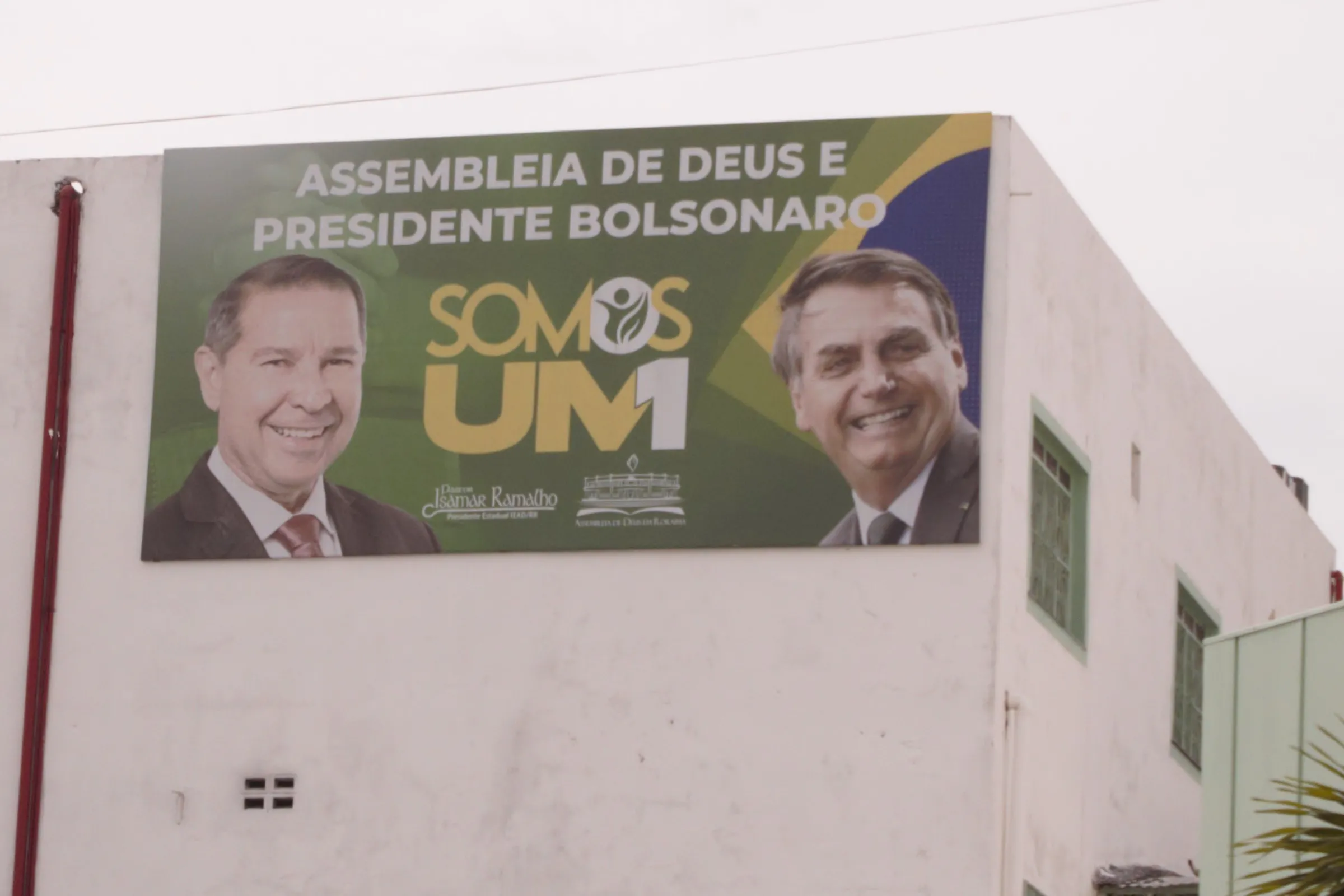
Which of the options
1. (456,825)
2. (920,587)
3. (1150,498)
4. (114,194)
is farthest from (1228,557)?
(114,194)

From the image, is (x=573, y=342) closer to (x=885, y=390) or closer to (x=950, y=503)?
(x=885, y=390)

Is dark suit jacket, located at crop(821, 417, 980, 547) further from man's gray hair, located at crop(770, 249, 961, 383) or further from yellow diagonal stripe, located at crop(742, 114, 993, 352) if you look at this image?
yellow diagonal stripe, located at crop(742, 114, 993, 352)

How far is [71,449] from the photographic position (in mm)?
23078

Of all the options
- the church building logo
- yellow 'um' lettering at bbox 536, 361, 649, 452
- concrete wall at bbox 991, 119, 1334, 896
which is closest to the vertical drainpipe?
yellow 'um' lettering at bbox 536, 361, 649, 452

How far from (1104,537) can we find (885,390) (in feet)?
11.0

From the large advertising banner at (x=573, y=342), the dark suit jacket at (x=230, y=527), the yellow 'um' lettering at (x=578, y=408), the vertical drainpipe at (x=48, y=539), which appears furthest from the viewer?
the vertical drainpipe at (x=48, y=539)

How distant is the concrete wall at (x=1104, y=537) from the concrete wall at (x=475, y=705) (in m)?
1.00

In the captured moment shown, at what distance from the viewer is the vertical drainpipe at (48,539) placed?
22484 mm

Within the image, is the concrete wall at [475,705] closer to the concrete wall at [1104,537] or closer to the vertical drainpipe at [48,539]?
the vertical drainpipe at [48,539]

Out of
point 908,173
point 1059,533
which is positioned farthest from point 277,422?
point 1059,533

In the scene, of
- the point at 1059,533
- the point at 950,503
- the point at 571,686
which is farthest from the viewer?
the point at 1059,533

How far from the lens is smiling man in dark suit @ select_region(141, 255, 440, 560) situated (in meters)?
22.4

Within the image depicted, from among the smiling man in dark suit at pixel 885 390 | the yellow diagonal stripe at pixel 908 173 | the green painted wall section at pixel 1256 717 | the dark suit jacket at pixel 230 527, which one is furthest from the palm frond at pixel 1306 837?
the dark suit jacket at pixel 230 527

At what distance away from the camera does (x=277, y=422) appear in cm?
2259
